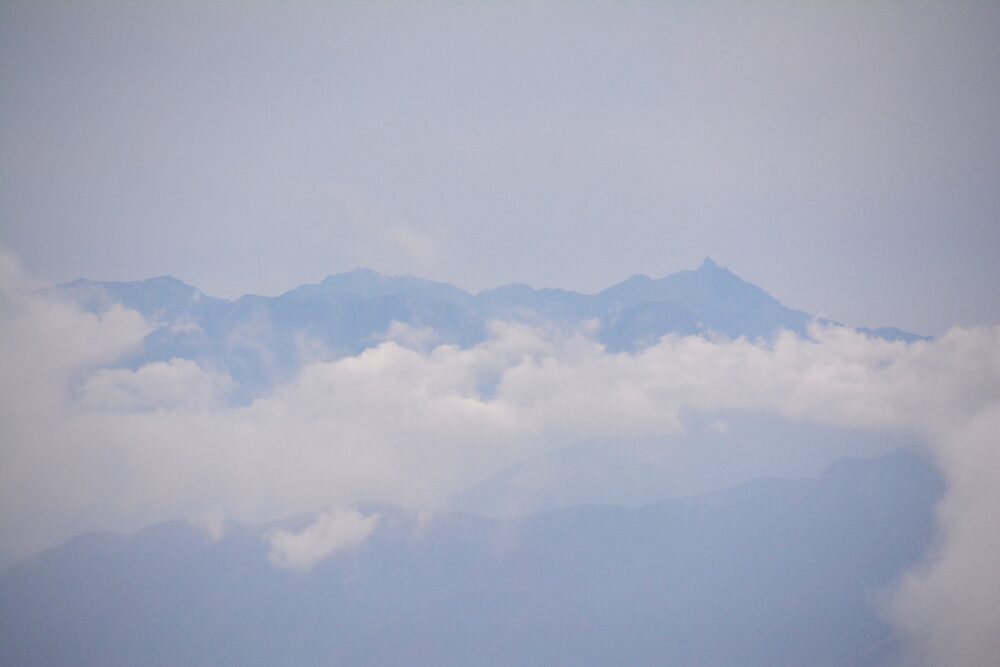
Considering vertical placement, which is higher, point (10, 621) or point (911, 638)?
point (911, 638)

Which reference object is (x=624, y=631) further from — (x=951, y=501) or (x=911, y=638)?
(x=951, y=501)

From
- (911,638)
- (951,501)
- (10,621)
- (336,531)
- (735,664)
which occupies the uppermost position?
(951,501)

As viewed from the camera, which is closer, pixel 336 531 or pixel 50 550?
pixel 50 550

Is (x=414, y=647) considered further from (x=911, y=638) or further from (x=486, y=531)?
(x=911, y=638)

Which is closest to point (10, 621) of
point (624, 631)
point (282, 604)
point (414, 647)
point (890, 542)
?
point (282, 604)

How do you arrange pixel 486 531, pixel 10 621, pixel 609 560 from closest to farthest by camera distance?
pixel 10 621, pixel 609 560, pixel 486 531

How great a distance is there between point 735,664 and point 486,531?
69.4 metres

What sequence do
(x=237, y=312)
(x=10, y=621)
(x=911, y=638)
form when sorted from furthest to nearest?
(x=237, y=312) < (x=10, y=621) < (x=911, y=638)

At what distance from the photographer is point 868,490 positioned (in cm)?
15475

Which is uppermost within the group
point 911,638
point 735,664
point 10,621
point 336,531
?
point 336,531

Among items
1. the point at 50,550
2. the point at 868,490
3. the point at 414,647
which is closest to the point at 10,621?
the point at 50,550

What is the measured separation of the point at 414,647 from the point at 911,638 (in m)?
97.3

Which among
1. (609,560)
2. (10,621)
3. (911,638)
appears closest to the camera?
(911,638)

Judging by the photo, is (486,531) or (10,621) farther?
(486,531)
